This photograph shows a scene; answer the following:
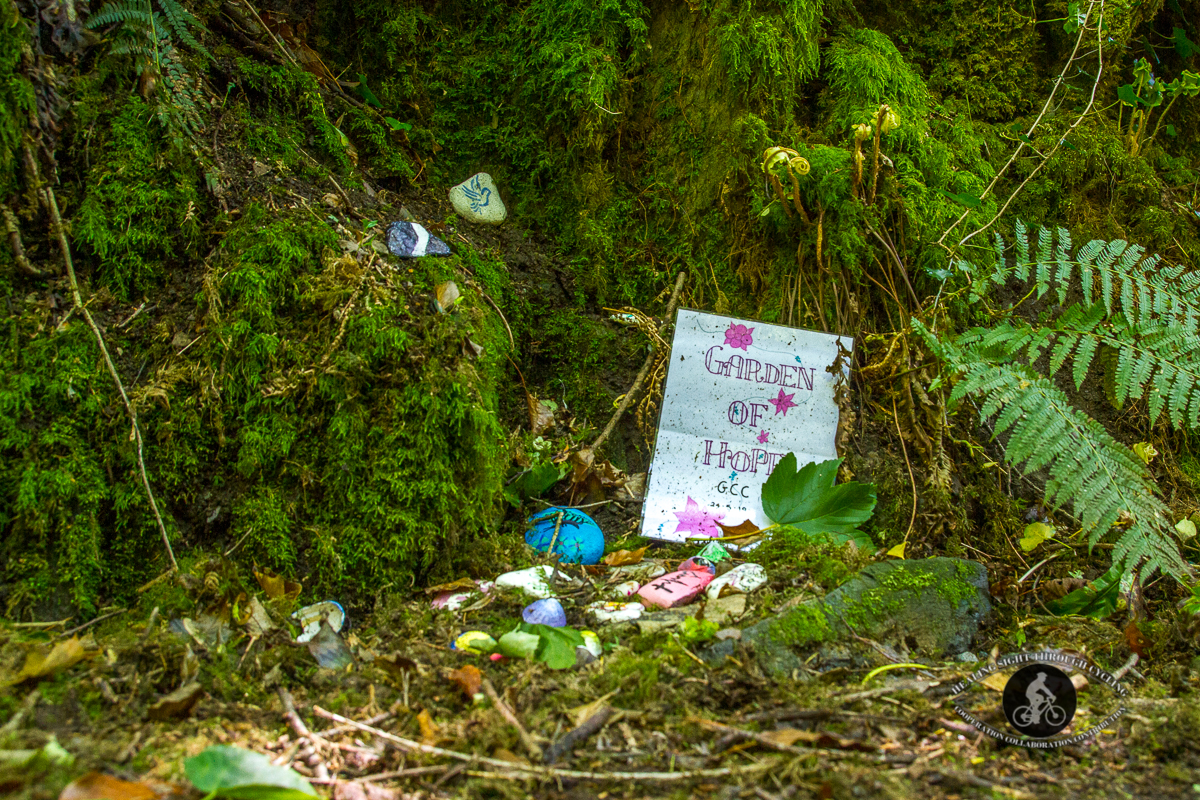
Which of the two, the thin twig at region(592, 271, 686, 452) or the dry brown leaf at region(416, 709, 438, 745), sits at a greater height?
the thin twig at region(592, 271, 686, 452)

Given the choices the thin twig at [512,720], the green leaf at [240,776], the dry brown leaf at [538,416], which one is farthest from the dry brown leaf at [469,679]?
the dry brown leaf at [538,416]

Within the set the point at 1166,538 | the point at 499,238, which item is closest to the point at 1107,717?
the point at 1166,538

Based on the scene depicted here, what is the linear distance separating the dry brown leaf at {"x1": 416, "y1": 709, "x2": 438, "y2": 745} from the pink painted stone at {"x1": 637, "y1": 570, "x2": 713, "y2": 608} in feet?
2.51

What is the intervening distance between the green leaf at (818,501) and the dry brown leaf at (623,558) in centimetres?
50

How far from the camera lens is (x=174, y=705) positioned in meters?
1.52

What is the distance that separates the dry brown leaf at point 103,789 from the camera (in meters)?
1.21

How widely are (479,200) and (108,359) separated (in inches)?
61.7

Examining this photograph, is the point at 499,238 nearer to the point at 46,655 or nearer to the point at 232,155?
the point at 232,155

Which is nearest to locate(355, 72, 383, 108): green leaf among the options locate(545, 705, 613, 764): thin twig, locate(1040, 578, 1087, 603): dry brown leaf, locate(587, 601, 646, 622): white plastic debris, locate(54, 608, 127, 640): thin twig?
locate(54, 608, 127, 640): thin twig

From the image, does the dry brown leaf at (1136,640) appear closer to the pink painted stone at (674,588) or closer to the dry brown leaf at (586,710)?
the pink painted stone at (674,588)

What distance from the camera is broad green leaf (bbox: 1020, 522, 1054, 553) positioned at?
106 inches

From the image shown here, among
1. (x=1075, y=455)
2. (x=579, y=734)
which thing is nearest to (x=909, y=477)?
(x=1075, y=455)

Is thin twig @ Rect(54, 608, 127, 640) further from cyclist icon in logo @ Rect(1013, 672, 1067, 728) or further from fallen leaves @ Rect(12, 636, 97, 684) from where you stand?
cyclist icon in logo @ Rect(1013, 672, 1067, 728)

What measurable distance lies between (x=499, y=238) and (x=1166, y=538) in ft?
8.43
